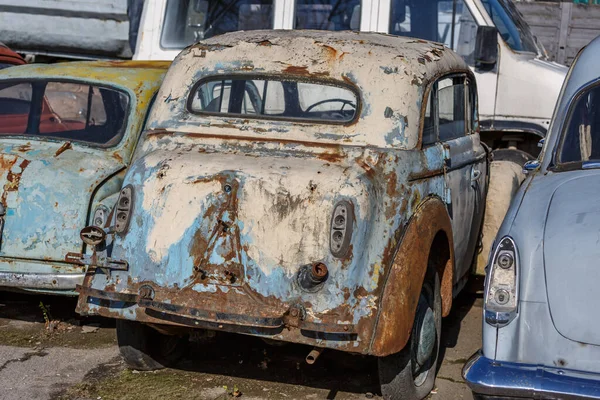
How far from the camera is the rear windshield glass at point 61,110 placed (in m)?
6.11

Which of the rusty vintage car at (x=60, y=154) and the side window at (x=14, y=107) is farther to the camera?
the side window at (x=14, y=107)

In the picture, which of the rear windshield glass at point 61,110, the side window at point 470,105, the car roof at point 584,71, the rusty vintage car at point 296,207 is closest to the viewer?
the rusty vintage car at point 296,207

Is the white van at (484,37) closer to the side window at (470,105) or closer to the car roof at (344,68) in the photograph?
the side window at (470,105)

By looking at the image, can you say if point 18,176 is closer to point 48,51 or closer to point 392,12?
point 392,12

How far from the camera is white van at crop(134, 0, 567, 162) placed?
7949 mm

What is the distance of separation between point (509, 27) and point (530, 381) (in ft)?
17.3

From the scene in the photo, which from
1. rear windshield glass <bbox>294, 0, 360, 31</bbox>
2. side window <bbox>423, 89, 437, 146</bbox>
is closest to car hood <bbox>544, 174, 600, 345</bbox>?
side window <bbox>423, 89, 437, 146</bbox>

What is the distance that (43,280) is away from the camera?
5.29 metres

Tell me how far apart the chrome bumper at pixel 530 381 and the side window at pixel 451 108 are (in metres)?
1.87

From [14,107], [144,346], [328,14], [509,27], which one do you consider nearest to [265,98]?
[144,346]

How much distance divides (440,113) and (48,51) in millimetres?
6929

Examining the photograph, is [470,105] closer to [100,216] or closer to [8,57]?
[100,216]

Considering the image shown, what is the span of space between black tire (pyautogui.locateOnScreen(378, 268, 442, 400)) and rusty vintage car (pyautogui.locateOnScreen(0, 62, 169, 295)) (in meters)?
1.89

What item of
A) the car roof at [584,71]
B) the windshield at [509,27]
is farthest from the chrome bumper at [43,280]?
the windshield at [509,27]
